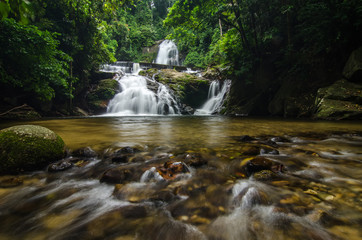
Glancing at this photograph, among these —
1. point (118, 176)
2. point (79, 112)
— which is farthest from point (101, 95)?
point (118, 176)

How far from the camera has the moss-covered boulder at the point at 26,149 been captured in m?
2.24

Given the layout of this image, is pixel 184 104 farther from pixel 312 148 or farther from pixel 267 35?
pixel 312 148

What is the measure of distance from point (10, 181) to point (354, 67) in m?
10.9

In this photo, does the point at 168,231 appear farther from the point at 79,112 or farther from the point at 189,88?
the point at 189,88

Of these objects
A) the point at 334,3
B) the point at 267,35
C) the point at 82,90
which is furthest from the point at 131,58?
the point at 334,3

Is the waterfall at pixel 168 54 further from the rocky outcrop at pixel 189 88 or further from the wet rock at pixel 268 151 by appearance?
the wet rock at pixel 268 151

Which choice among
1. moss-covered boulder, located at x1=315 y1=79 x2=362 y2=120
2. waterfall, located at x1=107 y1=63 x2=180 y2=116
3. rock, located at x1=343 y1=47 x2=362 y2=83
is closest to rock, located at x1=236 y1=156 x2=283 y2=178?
moss-covered boulder, located at x1=315 y1=79 x2=362 y2=120

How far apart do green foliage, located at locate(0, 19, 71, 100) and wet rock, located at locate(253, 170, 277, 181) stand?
1011 centimetres

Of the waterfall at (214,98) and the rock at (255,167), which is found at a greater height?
the waterfall at (214,98)

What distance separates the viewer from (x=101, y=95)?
1529 centimetres

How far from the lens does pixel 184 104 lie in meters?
16.2

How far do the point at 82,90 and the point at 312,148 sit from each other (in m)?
16.2

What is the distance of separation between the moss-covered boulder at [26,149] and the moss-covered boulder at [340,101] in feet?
30.6

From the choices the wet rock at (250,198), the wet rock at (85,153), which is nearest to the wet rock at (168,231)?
the wet rock at (250,198)
